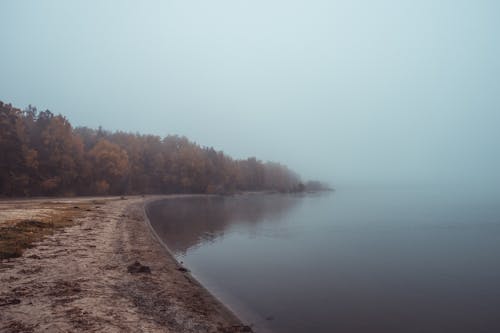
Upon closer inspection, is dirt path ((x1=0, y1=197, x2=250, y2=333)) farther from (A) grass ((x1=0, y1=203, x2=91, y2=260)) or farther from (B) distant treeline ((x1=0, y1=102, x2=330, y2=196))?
(B) distant treeline ((x1=0, y1=102, x2=330, y2=196))

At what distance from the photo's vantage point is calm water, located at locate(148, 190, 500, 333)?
18.0m

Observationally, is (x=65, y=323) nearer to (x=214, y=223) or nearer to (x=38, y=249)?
(x=38, y=249)

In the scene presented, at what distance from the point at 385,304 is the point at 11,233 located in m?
27.8

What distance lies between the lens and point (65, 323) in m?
11.6

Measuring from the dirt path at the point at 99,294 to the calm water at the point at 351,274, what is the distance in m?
2.97

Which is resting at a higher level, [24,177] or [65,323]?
[24,177]

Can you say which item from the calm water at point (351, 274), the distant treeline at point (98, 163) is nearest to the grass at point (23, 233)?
the calm water at point (351, 274)

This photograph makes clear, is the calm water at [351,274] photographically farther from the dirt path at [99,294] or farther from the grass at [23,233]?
the grass at [23,233]

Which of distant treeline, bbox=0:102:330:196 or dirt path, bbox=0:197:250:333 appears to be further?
distant treeline, bbox=0:102:330:196

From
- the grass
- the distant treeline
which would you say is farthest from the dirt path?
the distant treeline

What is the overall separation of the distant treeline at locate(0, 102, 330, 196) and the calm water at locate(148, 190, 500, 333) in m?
52.9

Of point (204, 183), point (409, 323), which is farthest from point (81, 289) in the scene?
point (204, 183)

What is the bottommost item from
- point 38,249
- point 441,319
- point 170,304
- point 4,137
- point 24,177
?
point 441,319

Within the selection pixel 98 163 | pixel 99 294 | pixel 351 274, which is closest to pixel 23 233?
pixel 99 294
